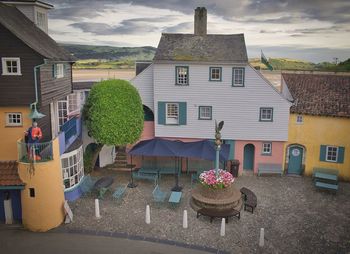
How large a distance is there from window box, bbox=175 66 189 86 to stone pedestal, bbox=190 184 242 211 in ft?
27.2

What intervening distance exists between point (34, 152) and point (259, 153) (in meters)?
16.1

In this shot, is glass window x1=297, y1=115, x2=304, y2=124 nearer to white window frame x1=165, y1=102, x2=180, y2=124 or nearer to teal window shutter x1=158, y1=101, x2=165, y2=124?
white window frame x1=165, y1=102, x2=180, y2=124

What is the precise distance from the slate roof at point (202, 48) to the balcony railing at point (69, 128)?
7271 mm

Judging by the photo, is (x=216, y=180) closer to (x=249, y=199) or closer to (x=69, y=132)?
(x=249, y=199)

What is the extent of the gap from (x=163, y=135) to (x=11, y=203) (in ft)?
38.1

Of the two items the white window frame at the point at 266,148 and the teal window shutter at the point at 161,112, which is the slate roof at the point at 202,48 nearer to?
the teal window shutter at the point at 161,112

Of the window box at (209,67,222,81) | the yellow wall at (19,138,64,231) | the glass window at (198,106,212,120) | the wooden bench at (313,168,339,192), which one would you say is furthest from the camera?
the glass window at (198,106,212,120)

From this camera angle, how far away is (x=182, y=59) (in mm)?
25062

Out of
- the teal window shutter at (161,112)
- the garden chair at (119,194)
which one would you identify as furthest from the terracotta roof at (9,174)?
the teal window shutter at (161,112)

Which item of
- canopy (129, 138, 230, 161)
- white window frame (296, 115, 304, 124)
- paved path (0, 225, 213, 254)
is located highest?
white window frame (296, 115, 304, 124)

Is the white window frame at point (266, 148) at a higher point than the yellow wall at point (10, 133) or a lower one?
lower

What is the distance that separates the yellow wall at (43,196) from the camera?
1720cm

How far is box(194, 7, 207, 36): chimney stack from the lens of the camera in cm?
2738

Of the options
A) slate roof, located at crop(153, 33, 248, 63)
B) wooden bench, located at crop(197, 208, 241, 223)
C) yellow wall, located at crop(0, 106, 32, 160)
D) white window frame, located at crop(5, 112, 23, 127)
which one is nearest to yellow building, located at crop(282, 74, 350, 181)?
slate roof, located at crop(153, 33, 248, 63)
